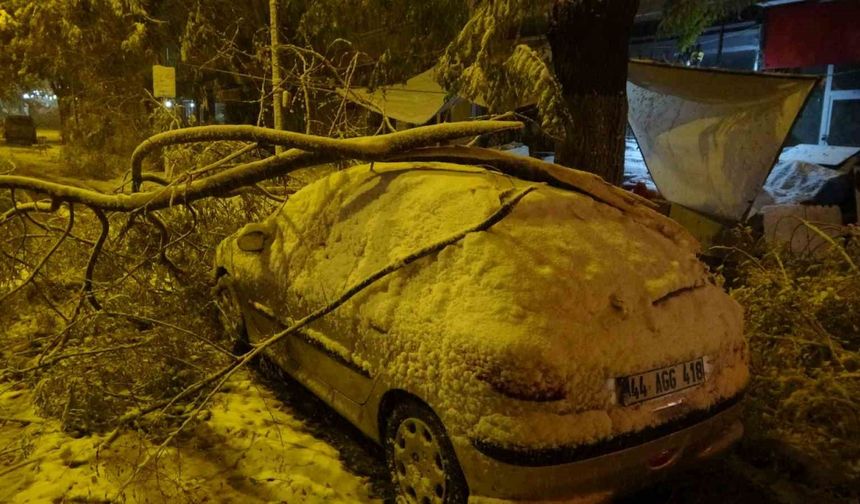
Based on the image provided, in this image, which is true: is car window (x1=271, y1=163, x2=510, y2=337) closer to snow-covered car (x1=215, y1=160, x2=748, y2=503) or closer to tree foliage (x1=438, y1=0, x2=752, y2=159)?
snow-covered car (x1=215, y1=160, x2=748, y2=503)

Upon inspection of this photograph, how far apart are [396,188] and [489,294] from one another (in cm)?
114

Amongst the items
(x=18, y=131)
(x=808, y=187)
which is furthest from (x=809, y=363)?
(x=18, y=131)

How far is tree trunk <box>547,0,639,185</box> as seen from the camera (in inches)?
229

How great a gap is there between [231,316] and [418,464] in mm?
2446

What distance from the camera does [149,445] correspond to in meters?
3.74

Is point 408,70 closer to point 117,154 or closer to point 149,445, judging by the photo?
point 149,445

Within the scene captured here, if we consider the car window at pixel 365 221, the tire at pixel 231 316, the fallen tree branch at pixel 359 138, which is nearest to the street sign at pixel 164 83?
the fallen tree branch at pixel 359 138

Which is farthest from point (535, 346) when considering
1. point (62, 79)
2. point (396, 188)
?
point (62, 79)

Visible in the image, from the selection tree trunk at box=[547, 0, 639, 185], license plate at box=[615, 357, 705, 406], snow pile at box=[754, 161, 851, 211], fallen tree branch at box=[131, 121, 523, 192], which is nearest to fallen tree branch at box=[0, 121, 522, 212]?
fallen tree branch at box=[131, 121, 523, 192]

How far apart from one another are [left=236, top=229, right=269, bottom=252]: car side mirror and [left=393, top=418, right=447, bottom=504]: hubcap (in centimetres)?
178

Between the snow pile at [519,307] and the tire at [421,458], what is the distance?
0.43 feet

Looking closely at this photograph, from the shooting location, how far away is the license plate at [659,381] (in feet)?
8.41

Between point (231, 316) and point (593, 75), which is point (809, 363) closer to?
point (593, 75)

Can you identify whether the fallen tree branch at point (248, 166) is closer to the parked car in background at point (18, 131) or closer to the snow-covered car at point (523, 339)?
the snow-covered car at point (523, 339)
